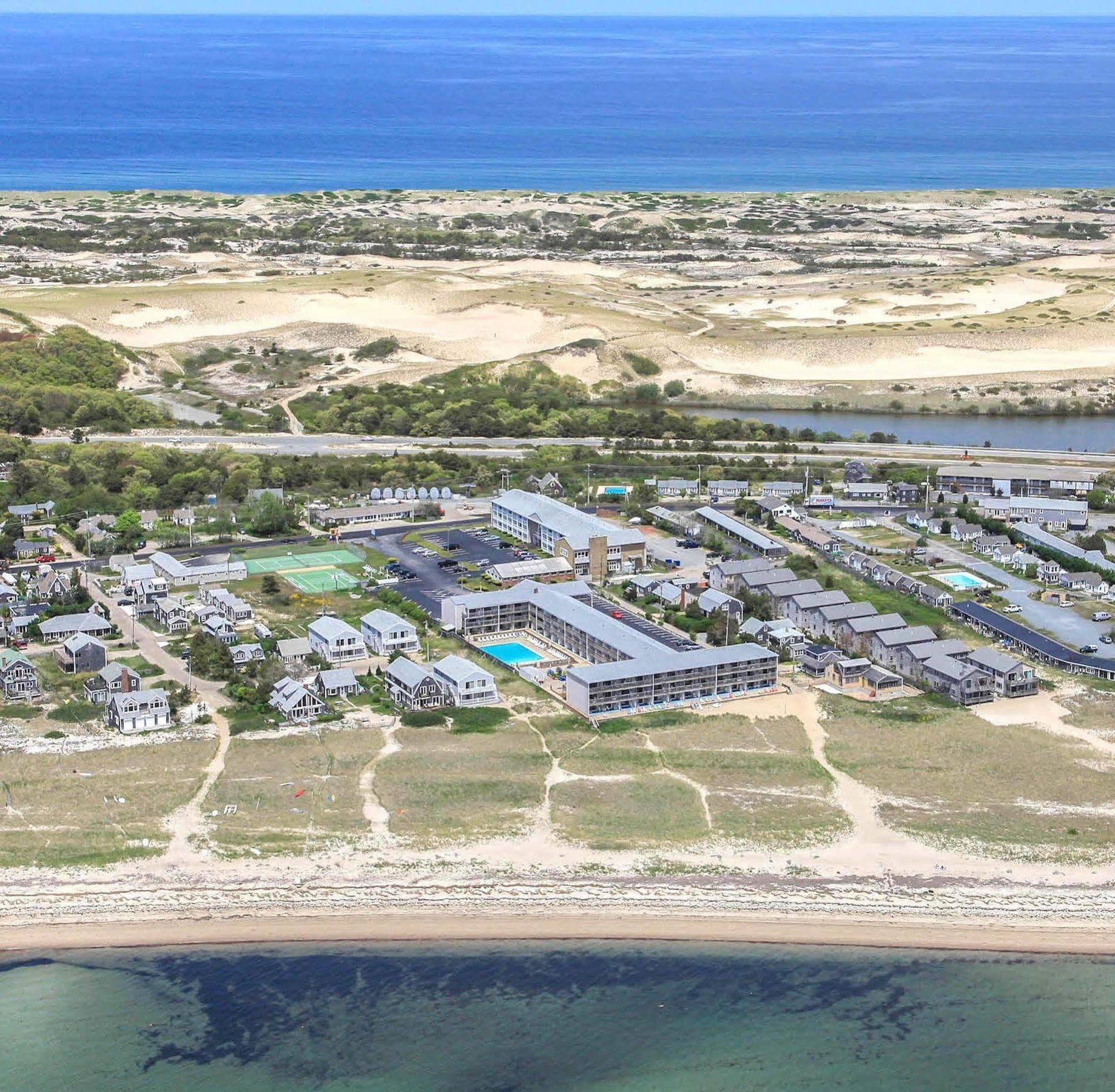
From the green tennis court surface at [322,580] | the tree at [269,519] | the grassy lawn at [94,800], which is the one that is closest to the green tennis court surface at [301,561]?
the green tennis court surface at [322,580]

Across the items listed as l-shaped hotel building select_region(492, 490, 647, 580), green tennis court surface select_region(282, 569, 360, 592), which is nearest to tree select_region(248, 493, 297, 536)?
green tennis court surface select_region(282, 569, 360, 592)

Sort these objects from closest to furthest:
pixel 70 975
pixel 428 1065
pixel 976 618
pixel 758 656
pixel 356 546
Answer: pixel 428 1065, pixel 70 975, pixel 758 656, pixel 976 618, pixel 356 546

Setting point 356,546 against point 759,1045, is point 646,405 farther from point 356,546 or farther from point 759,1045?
point 759,1045

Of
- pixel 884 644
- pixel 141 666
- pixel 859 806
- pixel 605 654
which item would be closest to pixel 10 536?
pixel 141 666

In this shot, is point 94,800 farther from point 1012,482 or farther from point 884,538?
point 1012,482

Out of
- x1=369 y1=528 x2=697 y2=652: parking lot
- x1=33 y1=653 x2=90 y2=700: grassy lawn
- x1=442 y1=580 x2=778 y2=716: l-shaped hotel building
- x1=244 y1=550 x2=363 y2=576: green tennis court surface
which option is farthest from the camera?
x1=244 y1=550 x2=363 y2=576: green tennis court surface

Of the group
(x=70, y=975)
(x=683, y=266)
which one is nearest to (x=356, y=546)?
(x=70, y=975)

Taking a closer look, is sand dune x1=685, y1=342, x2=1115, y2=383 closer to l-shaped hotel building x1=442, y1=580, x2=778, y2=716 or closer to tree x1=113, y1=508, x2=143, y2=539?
tree x1=113, y1=508, x2=143, y2=539
